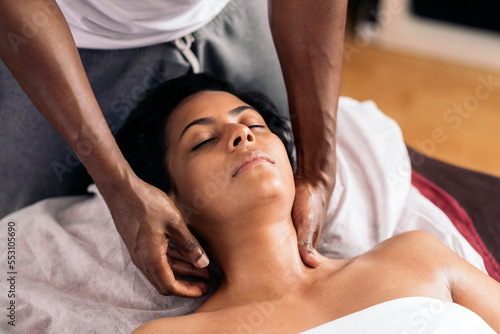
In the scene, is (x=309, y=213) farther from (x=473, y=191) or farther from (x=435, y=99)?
(x=435, y=99)

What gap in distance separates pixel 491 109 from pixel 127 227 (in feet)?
8.18

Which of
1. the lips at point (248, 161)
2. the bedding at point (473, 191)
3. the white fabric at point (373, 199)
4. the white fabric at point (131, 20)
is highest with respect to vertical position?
the white fabric at point (131, 20)

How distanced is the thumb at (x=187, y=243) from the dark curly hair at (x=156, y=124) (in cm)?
21

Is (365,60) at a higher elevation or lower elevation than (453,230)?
lower

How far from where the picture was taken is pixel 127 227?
3.52 feet

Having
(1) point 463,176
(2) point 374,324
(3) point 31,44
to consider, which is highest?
(3) point 31,44

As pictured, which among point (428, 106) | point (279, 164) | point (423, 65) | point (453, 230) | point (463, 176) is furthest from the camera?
point (423, 65)

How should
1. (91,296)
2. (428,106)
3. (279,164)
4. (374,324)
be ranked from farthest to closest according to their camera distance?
1. (428,106)
2. (91,296)
3. (279,164)
4. (374,324)

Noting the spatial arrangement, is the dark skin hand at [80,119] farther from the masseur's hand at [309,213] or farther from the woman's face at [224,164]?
the masseur's hand at [309,213]

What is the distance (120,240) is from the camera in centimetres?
136

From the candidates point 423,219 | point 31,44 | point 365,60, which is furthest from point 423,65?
point 31,44

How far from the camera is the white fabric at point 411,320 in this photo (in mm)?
1005

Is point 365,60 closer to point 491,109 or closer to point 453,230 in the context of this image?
point 491,109

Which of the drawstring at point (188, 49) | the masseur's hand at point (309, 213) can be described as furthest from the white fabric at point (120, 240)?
the drawstring at point (188, 49)
